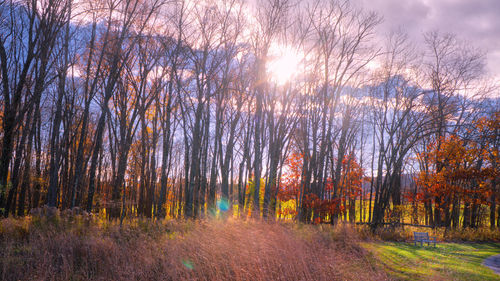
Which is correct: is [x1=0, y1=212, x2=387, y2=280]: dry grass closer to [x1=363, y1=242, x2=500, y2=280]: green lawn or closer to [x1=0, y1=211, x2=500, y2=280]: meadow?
[x1=0, y1=211, x2=500, y2=280]: meadow

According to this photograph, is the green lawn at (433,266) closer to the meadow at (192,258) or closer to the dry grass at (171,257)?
the meadow at (192,258)

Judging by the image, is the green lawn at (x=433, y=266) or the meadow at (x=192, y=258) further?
the green lawn at (x=433, y=266)

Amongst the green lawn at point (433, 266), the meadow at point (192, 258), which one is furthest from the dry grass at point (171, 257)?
the green lawn at point (433, 266)

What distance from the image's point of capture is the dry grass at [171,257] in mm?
5805

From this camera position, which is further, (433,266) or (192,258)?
(433,266)

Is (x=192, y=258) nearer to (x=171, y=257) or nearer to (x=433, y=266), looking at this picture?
(x=171, y=257)

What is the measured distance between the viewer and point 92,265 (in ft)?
21.4

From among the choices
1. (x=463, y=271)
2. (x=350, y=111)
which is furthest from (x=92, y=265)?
(x=350, y=111)

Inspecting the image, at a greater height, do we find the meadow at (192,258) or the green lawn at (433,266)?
the meadow at (192,258)

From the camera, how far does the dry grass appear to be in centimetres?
580

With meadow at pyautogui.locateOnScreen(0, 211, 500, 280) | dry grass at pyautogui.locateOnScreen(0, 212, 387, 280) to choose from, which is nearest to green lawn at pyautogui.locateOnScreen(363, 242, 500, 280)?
meadow at pyautogui.locateOnScreen(0, 211, 500, 280)

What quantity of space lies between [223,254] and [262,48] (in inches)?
493

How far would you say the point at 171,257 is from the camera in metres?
6.37

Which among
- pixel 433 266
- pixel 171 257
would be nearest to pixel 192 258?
pixel 171 257
